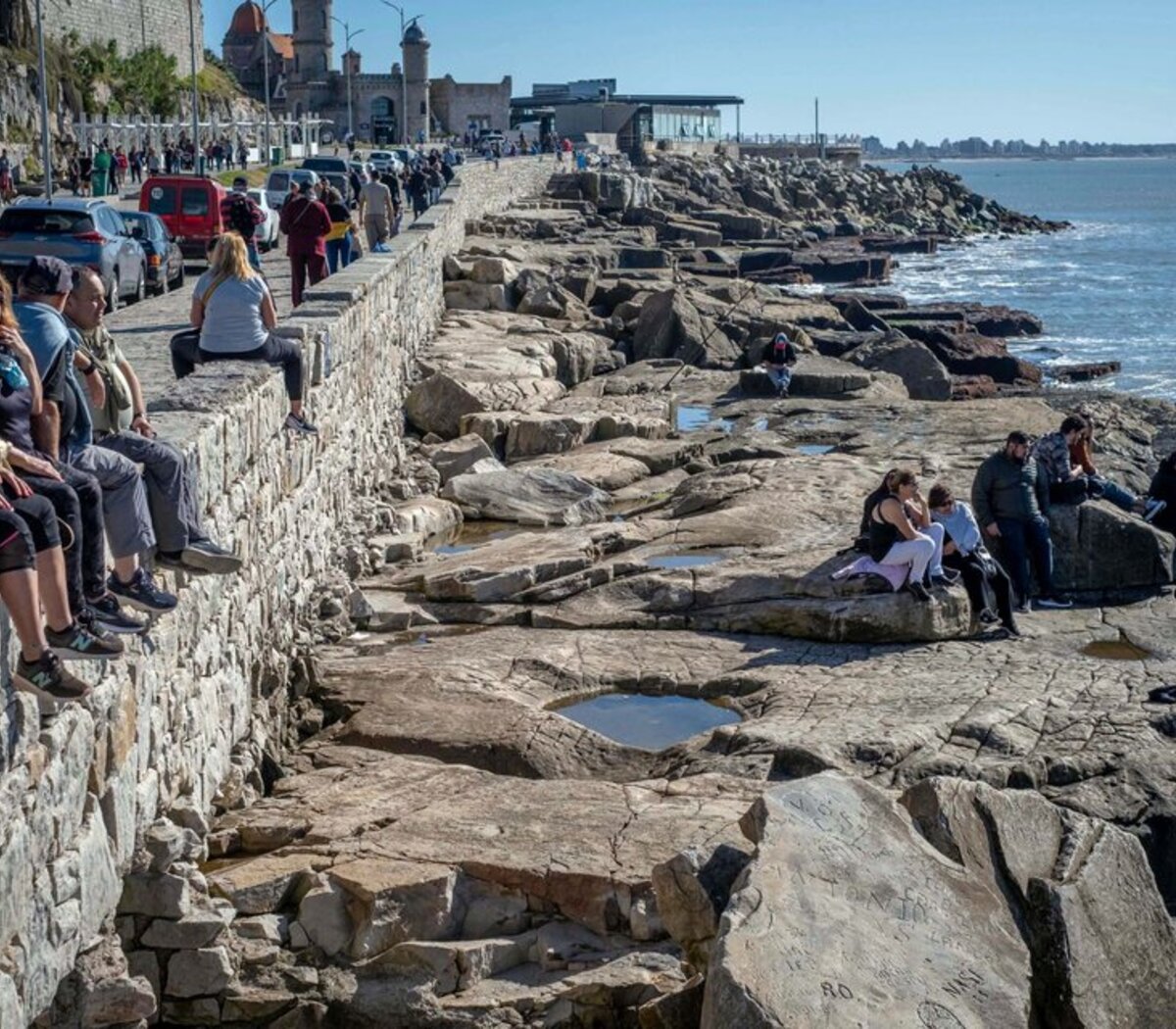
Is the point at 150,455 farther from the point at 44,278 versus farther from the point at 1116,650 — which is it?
the point at 1116,650

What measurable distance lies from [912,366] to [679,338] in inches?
147

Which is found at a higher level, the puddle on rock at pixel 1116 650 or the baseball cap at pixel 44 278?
the baseball cap at pixel 44 278

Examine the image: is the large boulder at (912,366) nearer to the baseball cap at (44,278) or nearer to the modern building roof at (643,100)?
the baseball cap at (44,278)

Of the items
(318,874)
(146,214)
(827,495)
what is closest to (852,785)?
(318,874)

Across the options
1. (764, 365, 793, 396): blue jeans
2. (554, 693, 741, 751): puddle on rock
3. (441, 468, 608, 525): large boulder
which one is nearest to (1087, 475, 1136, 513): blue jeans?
(441, 468, 608, 525): large boulder

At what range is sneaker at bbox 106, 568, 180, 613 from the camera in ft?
24.9

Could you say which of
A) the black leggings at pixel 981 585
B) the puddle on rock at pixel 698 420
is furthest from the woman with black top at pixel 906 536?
the puddle on rock at pixel 698 420

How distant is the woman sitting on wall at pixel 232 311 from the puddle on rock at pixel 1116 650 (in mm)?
6025

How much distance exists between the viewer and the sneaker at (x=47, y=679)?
6.05 m

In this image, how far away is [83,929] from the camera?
22.2ft

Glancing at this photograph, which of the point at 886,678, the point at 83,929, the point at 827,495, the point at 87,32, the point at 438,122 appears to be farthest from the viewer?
the point at 438,122

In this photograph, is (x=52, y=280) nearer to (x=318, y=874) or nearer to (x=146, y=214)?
(x=318, y=874)

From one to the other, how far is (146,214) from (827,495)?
36.6 ft

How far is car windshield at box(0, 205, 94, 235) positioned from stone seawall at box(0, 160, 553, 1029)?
5825mm
